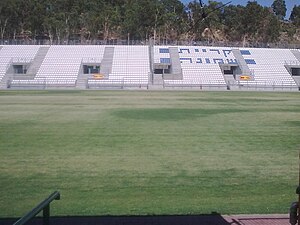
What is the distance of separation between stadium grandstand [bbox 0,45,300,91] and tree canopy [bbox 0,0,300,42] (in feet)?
71.9

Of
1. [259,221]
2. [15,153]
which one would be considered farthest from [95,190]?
[15,153]

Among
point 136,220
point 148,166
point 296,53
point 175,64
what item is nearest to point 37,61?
point 175,64

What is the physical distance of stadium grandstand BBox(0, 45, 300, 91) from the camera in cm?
6300

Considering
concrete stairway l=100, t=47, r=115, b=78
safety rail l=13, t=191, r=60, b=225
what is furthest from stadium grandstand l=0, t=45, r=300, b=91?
safety rail l=13, t=191, r=60, b=225

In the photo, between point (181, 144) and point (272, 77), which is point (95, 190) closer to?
point (181, 144)

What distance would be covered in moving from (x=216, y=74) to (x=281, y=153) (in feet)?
173

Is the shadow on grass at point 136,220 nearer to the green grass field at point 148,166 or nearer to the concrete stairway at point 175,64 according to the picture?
the green grass field at point 148,166

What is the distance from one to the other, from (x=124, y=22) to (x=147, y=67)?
34186 millimetres

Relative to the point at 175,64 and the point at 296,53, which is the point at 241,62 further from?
the point at 296,53

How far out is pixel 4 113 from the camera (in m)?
26.4

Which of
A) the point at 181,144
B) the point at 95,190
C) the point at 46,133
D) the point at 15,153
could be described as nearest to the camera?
the point at 95,190

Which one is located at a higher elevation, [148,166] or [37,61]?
[37,61]

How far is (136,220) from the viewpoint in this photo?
6.96 meters

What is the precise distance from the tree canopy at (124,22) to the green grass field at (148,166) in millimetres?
75805
